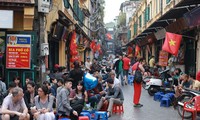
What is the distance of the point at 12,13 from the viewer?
Result: 45.8 feet

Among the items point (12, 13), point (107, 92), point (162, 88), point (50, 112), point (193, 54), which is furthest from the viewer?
point (193, 54)

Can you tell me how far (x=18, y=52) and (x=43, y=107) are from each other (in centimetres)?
585

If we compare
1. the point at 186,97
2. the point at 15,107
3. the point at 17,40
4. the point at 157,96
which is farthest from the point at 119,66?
the point at 15,107

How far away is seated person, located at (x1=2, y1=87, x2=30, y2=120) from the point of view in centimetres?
823

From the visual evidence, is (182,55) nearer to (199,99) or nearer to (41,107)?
(199,99)

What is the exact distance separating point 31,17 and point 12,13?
725 mm

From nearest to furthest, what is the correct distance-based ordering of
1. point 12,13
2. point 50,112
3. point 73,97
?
point 50,112 < point 73,97 < point 12,13

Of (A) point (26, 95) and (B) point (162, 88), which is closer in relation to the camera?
(A) point (26, 95)

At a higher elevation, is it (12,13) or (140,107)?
(12,13)

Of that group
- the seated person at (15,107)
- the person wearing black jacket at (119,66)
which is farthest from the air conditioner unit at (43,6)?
the person wearing black jacket at (119,66)

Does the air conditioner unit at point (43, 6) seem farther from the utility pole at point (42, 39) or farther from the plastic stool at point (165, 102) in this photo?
the plastic stool at point (165, 102)

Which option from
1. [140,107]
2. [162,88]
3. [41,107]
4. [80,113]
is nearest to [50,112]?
[41,107]

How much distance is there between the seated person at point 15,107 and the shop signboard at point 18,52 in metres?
5.93

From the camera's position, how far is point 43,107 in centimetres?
892
